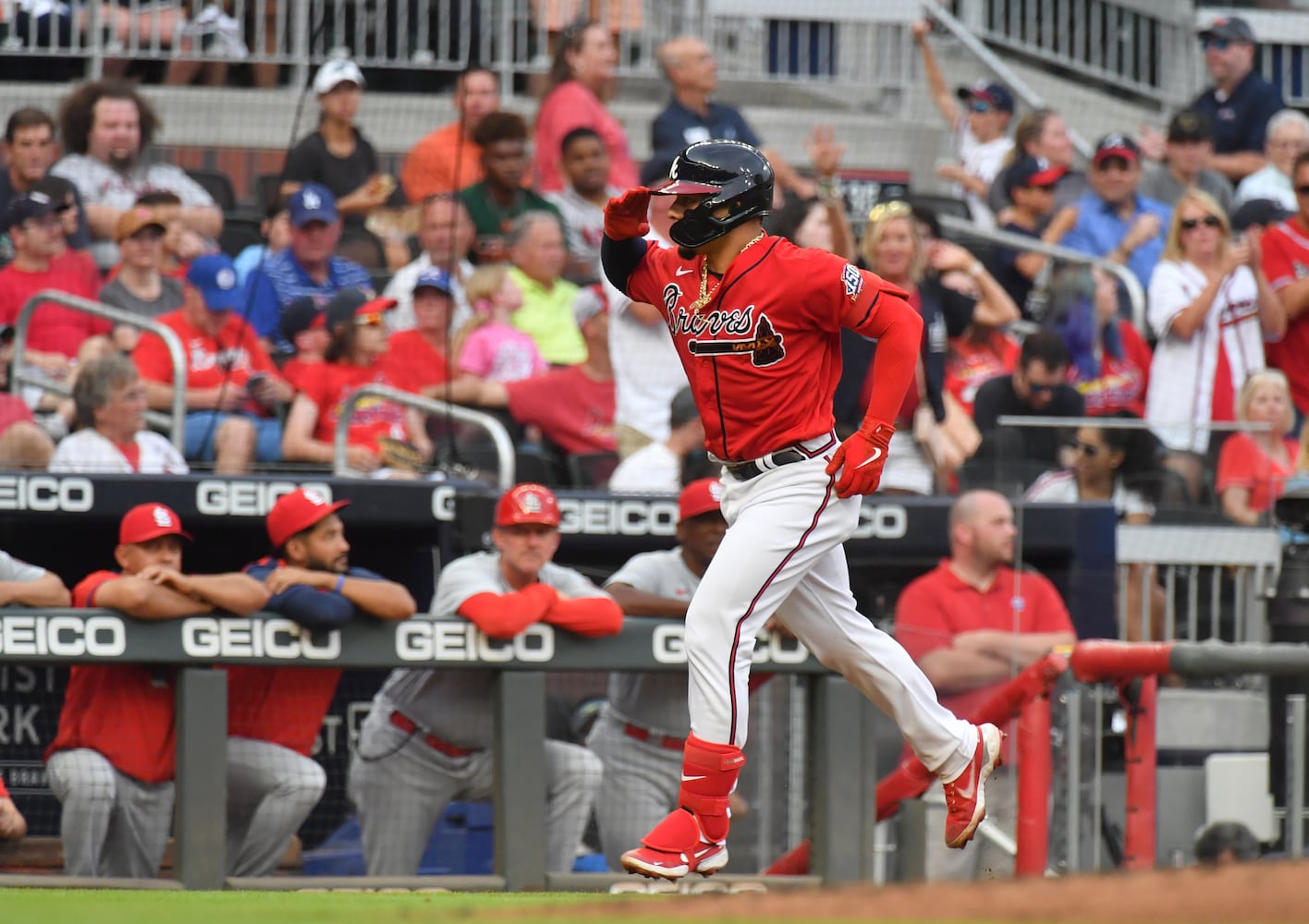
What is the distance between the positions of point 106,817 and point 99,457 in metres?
1.61

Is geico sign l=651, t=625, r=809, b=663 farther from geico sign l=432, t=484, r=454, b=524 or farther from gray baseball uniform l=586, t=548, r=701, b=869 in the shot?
geico sign l=432, t=484, r=454, b=524

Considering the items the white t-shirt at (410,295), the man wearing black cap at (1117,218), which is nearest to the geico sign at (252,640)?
the white t-shirt at (410,295)

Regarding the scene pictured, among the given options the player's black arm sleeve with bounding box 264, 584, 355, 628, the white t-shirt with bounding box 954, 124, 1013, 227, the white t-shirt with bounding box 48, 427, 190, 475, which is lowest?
the player's black arm sleeve with bounding box 264, 584, 355, 628

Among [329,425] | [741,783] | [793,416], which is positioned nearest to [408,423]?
[329,425]

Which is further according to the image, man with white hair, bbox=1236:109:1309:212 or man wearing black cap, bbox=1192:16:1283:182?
man wearing black cap, bbox=1192:16:1283:182

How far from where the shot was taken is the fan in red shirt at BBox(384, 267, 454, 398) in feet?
28.8

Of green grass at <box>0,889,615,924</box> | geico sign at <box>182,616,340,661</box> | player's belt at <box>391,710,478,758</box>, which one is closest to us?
green grass at <box>0,889,615,924</box>

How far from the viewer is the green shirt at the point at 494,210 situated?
9.84 m

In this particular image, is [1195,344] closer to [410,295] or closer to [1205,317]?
[1205,317]

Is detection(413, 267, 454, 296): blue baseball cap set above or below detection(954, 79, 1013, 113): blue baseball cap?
below

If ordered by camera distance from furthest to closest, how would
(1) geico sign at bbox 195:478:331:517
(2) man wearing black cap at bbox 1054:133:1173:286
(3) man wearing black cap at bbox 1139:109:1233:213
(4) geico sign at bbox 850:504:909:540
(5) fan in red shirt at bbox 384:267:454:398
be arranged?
1. (3) man wearing black cap at bbox 1139:109:1233:213
2. (2) man wearing black cap at bbox 1054:133:1173:286
3. (5) fan in red shirt at bbox 384:267:454:398
4. (4) geico sign at bbox 850:504:909:540
5. (1) geico sign at bbox 195:478:331:517

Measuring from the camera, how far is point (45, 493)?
24.1ft

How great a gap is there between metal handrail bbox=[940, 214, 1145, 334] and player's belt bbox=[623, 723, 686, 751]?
4271 mm

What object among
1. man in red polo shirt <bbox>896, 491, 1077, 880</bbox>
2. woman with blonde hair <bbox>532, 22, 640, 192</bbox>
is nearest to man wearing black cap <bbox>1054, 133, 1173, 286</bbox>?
woman with blonde hair <bbox>532, 22, 640, 192</bbox>
